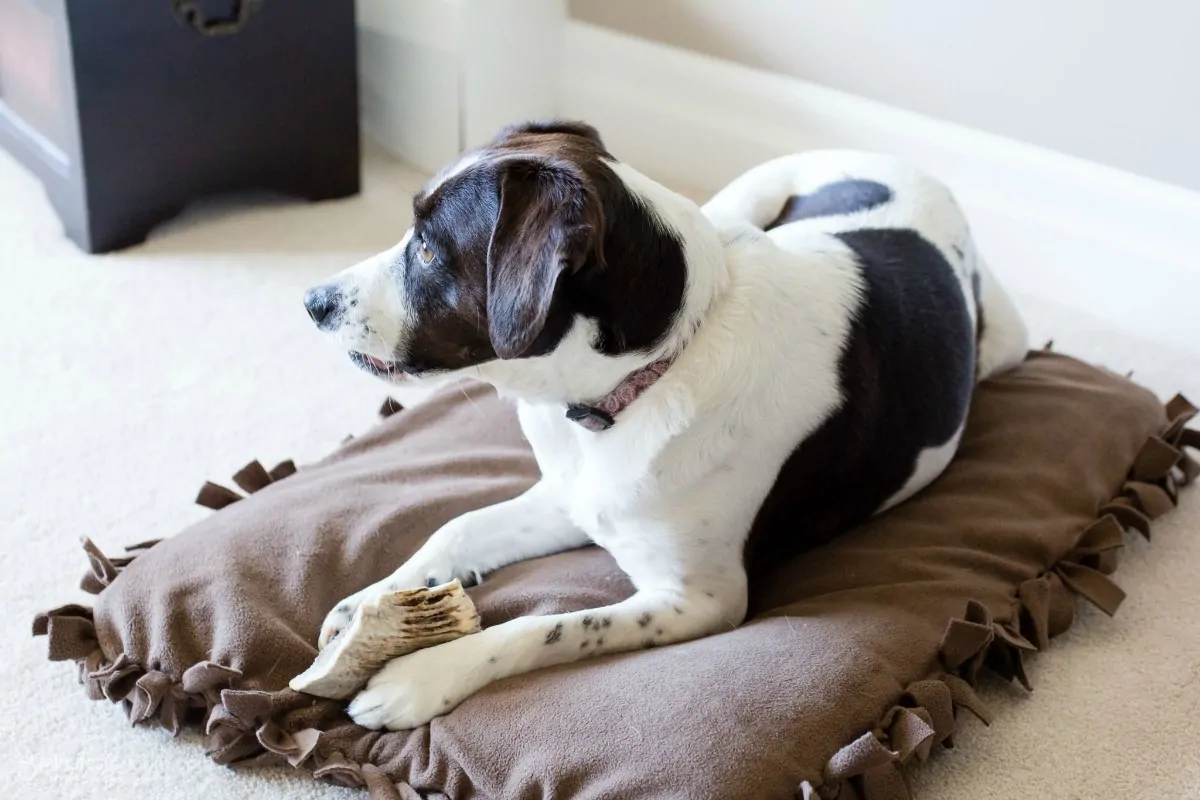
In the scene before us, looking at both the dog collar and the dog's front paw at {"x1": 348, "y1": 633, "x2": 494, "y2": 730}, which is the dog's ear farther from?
the dog's front paw at {"x1": 348, "y1": 633, "x2": 494, "y2": 730}

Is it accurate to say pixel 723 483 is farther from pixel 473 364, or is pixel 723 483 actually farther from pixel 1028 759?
pixel 1028 759

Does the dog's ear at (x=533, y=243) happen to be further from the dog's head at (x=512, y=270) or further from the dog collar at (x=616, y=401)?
the dog collar at (x=616, y=401)

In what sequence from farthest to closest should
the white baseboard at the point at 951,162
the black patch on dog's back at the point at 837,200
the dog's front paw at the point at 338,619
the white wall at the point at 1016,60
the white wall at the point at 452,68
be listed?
the white wall at the point at 452,68, the white baseboard at the point at 951,162, the white wall at the point at 1016,60, the black patch on dog's back at the point at 837,200, the dog's front paw at the point at 338,619

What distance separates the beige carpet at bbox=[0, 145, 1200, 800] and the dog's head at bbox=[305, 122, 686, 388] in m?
0.56

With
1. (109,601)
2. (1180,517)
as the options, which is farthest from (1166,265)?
(109,601)

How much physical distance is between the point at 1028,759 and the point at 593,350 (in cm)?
76

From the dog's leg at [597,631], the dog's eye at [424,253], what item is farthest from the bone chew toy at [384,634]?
the dog's eye at [424,253]

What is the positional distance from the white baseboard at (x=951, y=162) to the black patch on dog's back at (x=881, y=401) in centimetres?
94

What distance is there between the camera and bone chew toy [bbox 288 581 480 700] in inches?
59.7

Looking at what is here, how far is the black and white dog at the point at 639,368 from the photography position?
59.2 inches

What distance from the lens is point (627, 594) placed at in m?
1.73

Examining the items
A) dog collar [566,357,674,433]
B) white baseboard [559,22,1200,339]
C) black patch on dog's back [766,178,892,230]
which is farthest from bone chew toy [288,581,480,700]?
white baseboard [559,22,1200,339]

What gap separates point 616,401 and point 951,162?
5.18 feet

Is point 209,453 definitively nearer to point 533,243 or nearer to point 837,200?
point 533,243
